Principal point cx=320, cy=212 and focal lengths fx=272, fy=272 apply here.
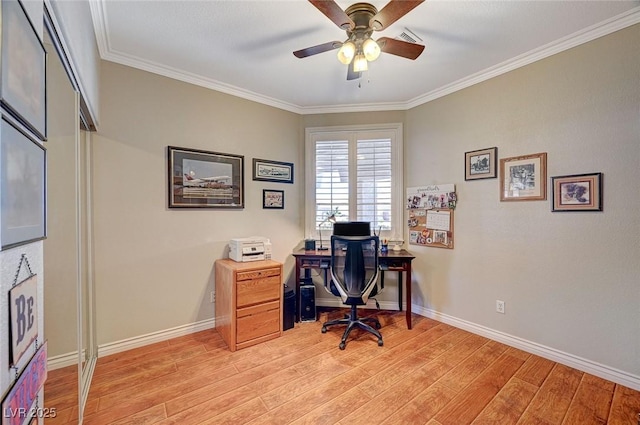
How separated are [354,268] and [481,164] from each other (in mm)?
1699

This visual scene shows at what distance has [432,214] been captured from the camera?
126 inches

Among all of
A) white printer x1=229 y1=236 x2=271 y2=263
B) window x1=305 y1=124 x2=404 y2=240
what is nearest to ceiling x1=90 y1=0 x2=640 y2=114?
window x1=305 y1=124 x2=404 y2=240

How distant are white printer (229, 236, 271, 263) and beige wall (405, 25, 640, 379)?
1974 mm

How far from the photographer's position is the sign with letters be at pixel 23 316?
0.73 meters

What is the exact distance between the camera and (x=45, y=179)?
1024mm

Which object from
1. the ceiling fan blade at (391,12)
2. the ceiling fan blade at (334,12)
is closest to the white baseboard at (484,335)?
the ceiling fan blade at (334,12)

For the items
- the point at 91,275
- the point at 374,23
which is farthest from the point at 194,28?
the point at 91,275

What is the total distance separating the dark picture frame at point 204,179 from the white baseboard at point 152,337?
4.07ft

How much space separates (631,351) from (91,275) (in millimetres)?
4203

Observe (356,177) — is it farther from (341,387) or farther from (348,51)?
(341,387)

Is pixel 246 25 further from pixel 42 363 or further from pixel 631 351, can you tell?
pixel 631 351

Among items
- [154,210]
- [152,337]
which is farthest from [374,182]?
[152,337]

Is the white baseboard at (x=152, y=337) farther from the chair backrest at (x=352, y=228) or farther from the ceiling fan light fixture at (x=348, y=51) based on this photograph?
the ceiling fan light fixture at (x=348, y=51)

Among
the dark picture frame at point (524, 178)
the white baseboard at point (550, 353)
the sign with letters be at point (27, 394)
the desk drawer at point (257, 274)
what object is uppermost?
the dark picture frame at point (524, 178)
